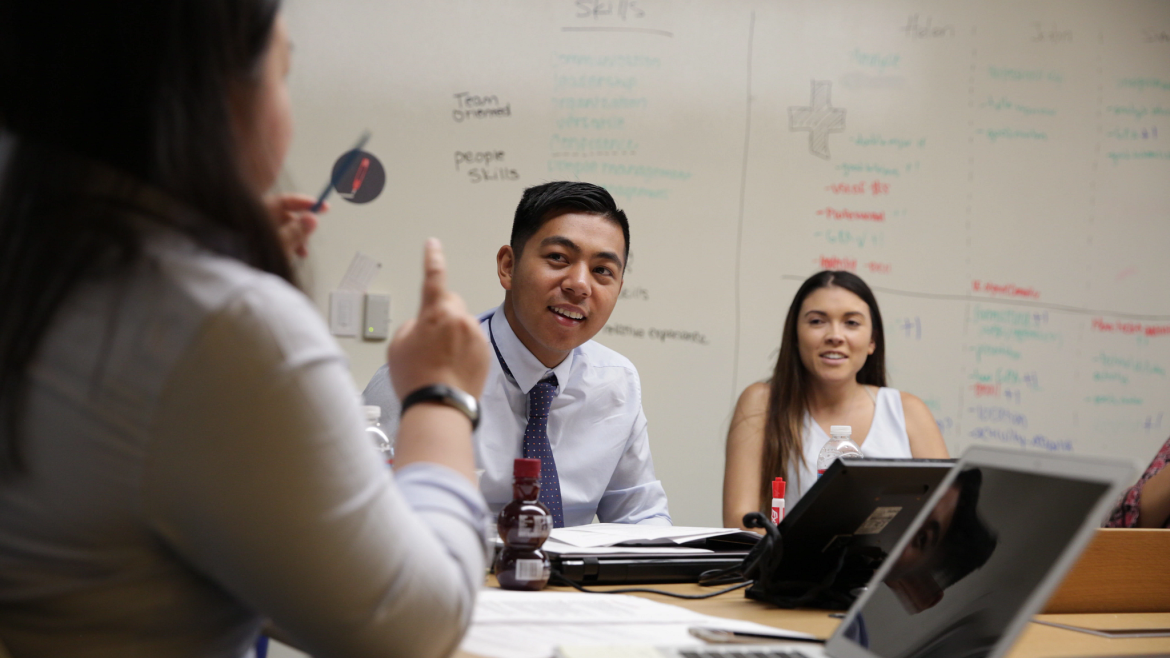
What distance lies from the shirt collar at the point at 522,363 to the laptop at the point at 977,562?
111 cm

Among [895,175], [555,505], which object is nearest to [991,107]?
[895,175]

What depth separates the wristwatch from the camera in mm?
694

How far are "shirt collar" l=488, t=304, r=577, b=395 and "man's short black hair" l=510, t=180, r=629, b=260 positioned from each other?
20 cm

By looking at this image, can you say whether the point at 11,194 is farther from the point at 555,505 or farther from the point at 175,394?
the point at 555,505

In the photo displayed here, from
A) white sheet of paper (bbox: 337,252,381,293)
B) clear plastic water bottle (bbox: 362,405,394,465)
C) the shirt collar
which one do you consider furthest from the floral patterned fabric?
white sheet of paper (bbox: 337,252,381,293)

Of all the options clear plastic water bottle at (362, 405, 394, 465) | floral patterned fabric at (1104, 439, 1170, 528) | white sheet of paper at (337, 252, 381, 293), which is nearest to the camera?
clear plastic water bottle at (362, 405, 394, 465)

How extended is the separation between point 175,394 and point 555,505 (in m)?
1.27

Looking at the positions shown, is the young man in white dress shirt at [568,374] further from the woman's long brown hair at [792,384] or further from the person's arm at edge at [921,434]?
the person's arm at edge at [921,434]

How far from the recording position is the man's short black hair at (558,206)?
204 cm

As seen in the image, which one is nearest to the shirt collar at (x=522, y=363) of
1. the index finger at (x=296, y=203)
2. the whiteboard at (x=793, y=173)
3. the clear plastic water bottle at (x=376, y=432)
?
the clear plastic water bottle at (x=376, y=432)

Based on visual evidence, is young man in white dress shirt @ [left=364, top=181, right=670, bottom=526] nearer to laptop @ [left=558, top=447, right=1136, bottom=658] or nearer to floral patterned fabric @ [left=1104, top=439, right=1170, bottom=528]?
floral patterned fabric @ [left=1104, top=439, right=1170, bottom=528]

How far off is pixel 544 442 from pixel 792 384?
3.39 feet

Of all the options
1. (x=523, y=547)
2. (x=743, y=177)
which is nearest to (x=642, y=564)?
(x=523, y=547)

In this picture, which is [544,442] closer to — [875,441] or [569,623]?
[569,623]
